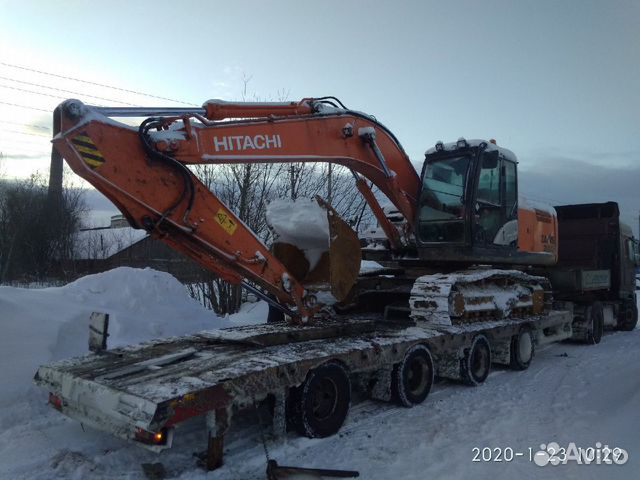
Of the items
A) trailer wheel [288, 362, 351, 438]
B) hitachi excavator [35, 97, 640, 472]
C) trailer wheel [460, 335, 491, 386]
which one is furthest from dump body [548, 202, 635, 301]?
trailer wheel [288, 362, 351, 438]

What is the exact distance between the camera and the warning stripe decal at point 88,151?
4465mm

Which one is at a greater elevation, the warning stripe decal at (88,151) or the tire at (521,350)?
the warning stripe decal at (88,151)

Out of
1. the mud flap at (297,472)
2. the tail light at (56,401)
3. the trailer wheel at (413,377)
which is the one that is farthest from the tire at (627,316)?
the tail light at (56,401)

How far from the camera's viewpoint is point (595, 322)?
1176 centimetres

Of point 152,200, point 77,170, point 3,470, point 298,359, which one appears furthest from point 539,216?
point 3,470

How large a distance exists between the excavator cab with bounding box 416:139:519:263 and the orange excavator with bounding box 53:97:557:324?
0.02m

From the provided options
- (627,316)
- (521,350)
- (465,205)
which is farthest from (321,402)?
(627,316)

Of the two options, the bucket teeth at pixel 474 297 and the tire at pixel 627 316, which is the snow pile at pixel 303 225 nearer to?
the bucket teeth at pixel 474 297

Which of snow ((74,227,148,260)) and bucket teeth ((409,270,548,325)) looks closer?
bucket teeth ((409,270,548,325))

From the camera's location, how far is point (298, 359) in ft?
15.9

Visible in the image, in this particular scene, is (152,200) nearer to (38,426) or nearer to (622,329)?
(38,426)

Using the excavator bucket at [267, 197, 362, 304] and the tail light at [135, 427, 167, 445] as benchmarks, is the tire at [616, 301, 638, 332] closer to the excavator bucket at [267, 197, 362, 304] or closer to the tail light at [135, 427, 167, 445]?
the excavator bucket at [267, 197, 362, 304]

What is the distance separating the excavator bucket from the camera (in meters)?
6.53

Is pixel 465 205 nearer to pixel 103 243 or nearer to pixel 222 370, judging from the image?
pixel 222 370
